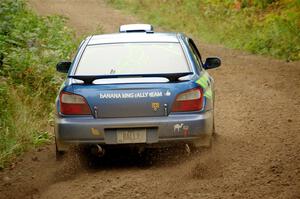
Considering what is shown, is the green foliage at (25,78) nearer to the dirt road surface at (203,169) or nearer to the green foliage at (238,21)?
the dirt road surface at (203,169)

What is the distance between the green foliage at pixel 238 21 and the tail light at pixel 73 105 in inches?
462

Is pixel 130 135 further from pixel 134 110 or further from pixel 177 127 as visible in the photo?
pixel 177 127

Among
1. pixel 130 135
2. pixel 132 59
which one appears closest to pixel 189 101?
pixel 130 135

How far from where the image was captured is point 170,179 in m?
6.92

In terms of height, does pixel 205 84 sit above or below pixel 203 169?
above

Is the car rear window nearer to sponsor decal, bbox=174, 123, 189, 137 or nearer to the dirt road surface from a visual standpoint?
sponsor decal, bbox=174, 123, 189, 137

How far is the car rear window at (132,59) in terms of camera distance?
757 cm

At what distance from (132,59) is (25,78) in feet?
14.0

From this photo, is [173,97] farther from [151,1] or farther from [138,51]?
[151,1]

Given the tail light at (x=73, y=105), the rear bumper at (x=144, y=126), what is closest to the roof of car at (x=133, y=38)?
the tail light at (x=73, y=105)

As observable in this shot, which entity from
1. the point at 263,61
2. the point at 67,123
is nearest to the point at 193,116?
the point at 67,123

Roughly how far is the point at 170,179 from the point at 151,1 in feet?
77.1

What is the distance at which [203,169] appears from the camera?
720cm

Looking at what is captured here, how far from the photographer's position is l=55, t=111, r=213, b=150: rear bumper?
23.3ft
